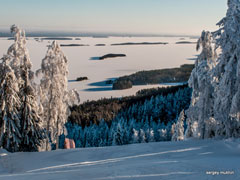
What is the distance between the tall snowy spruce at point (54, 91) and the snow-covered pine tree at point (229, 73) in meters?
12.1

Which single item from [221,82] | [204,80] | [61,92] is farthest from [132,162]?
[61,92]

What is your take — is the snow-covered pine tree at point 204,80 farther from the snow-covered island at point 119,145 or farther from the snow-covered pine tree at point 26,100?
the snow-covered pine tree at point 26,100

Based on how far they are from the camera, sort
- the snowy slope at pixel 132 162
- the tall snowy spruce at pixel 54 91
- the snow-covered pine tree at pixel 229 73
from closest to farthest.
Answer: the snowy slope at pixel 132 162, the snow-covered pine tree at pixel 229 73, the tall snowy spruce at pixel 54 91

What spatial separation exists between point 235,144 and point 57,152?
34.3 feet

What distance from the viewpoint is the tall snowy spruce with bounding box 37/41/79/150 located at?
64.1 ft

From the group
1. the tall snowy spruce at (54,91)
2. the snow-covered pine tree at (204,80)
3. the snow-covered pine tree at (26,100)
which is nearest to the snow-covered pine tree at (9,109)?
the snow-covered pine tree at (26,100)

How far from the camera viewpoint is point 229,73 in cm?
1341

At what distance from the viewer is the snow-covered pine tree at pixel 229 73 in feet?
42.4

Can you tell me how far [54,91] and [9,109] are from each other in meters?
5.60

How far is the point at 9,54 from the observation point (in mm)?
15883

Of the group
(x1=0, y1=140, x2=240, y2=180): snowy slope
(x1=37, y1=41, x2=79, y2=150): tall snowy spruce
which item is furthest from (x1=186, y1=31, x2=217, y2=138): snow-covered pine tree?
(x1=37, y1=41, x2=79, y2=150): tall snowy spruce

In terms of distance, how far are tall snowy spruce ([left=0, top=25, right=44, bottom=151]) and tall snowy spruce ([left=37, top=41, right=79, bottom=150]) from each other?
318 centimetres

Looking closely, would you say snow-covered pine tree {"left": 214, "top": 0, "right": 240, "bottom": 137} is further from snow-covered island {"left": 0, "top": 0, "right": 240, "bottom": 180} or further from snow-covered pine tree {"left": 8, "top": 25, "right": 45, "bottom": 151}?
snow-covered pine tree {"left": 8, "top": 25, "right": 45, "bottom": 151}

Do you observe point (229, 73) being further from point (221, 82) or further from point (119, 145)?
point (119, 145)
